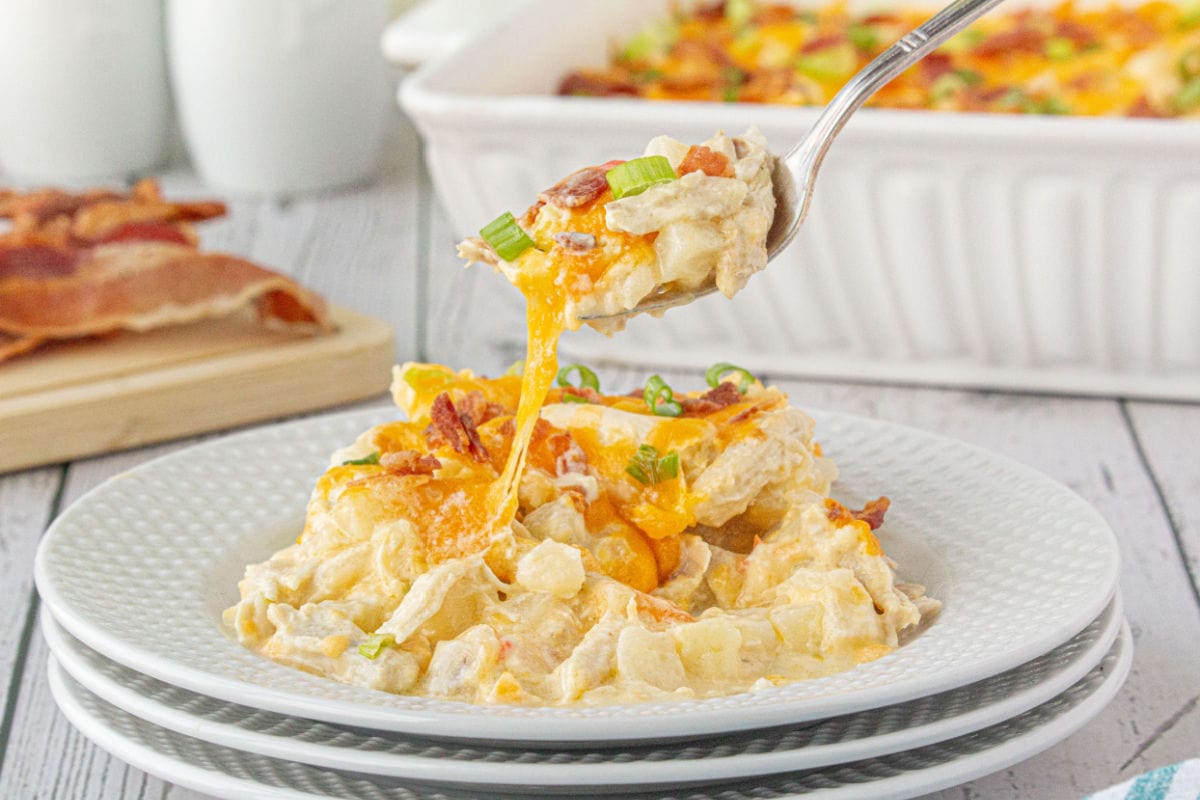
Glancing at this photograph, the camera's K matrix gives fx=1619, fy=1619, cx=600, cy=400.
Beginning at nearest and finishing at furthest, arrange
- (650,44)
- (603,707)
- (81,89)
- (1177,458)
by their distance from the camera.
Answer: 1. (603,707)
2. (1177,458)
3. (650,44)
4. (81,89)

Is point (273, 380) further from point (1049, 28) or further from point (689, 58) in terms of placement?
point (1049, 28)

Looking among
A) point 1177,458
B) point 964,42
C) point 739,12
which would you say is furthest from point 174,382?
point 964,42

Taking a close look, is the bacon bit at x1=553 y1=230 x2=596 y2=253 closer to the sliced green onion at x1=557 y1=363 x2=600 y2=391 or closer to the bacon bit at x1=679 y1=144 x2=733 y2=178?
the bacon bit at x1=679 y1=144 x2=733 y2=178

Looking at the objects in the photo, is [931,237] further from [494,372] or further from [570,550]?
[570,550]

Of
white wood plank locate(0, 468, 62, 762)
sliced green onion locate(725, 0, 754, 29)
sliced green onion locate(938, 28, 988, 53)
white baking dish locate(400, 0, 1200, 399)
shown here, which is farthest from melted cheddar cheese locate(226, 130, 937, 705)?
sliced green onion locate(725, 0, 754, 29)

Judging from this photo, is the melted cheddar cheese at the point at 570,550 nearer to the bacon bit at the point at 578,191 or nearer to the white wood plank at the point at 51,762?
the bacon bit at the point at 578,191

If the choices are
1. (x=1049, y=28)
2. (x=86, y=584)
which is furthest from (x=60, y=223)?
(x=1049, y=28)
